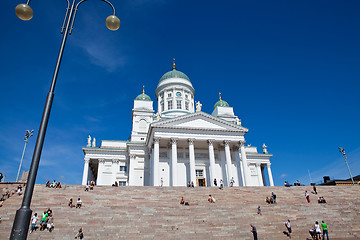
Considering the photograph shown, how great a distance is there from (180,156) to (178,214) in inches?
770

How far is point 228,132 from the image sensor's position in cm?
3797

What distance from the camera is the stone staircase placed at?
16359 mm

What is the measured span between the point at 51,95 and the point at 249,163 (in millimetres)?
43963

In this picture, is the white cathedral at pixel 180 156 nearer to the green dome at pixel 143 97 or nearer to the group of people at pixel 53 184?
the green dome at pixel 143 97

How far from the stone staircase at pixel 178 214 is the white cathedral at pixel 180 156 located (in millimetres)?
9139

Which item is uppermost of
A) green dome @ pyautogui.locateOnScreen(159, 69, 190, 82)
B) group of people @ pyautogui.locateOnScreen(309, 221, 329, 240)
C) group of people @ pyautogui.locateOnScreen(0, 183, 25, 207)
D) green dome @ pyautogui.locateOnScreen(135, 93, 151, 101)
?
green dome @ pyautogui.locateOnScreen(159, 69, 190, 82)

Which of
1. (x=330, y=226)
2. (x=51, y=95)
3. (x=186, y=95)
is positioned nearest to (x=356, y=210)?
(x=330, y=226)

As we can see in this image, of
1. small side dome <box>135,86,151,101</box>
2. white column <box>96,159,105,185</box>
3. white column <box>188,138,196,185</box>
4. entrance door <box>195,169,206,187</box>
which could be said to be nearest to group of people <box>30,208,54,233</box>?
white column <box>188,138,196,185</box>

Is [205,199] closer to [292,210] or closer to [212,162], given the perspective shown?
[292,210]

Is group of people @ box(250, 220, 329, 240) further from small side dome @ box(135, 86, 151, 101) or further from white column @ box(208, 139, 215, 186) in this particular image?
small side dome @ box(135, 86, 151, 101)

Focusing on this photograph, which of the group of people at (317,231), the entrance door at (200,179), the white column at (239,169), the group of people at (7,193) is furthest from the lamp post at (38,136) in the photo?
the white column at (239,169)

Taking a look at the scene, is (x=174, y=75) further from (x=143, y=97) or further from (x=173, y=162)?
(x=173, y=162)

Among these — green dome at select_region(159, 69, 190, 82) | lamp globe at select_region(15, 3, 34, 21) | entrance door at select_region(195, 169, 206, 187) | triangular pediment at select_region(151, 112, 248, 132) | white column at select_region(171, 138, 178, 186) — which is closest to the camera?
lamp globe at select_region(15, 3, 34, 21)

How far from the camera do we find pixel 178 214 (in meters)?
19.1
